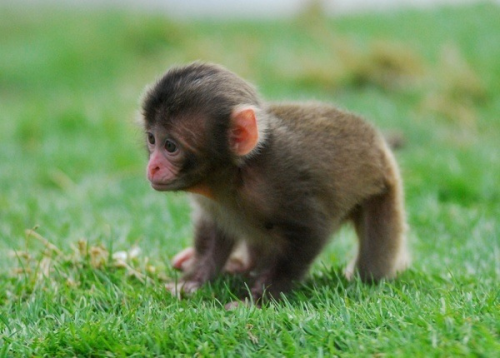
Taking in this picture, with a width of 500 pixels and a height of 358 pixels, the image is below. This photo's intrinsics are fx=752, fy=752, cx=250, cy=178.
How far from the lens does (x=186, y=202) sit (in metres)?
7.03

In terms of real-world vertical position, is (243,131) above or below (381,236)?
above

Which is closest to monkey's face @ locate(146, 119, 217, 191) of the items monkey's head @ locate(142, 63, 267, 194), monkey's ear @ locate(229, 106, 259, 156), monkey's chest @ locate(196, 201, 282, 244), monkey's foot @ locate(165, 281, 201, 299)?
monkey's head @ locate(142, 63, 267, 194)

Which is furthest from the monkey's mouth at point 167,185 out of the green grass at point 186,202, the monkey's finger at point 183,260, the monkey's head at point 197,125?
the monkey's finger at point 183,260

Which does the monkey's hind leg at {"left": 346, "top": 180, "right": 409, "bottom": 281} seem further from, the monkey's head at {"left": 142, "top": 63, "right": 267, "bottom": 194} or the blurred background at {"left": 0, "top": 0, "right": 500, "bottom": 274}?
the monkey's head at {"left": 142, "top": 63, "right": 267, "bottom": 194}

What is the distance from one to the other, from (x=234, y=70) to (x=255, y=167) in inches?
335

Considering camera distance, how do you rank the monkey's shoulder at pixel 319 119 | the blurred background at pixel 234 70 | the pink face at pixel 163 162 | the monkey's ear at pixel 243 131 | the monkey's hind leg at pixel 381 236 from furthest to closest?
1. the blurred background at pixel 234 70
2. the monkey's hind leg at pixel 381 236
3. the monkey's shoulder at pixel 319 119
4. the pink face at pixel 163 162
5. the monkey's ear at pixel 243 131

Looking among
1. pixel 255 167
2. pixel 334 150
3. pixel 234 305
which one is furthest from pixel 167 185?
pixel 334 150

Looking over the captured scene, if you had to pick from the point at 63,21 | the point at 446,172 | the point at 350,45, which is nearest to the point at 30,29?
the point at 63,21

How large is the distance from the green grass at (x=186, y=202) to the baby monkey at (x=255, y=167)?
27 cm

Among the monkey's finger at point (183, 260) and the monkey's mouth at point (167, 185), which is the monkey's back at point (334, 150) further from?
the monkey's finger at point (183, 260)

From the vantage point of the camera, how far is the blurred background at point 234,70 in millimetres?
6410

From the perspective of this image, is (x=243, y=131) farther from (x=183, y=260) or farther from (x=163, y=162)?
(x=183, y=260)

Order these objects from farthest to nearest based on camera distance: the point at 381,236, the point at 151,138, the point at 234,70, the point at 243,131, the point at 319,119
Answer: the point at 234,70 → the point at 381,236 → the point at 319,119 → the point at 151,138 → the point at 243,131

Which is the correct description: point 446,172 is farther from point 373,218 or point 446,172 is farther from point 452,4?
point 452,4
